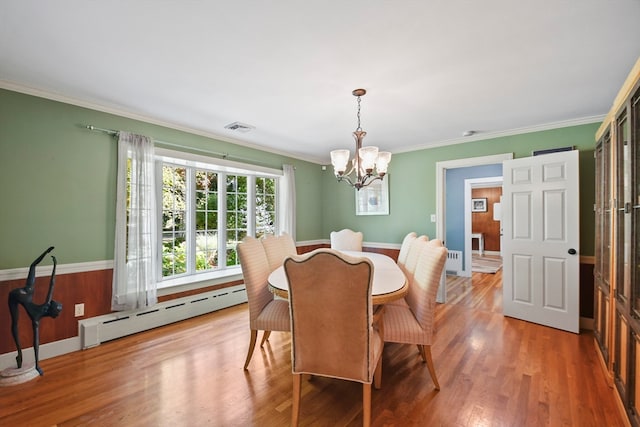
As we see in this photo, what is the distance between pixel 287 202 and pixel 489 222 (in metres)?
6.65

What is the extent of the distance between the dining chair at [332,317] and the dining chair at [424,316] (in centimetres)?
45

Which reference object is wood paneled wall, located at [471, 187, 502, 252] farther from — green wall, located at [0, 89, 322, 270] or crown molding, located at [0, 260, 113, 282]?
crown molding, located at [0, 260, 113, 282]

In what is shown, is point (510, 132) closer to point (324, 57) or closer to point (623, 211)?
point (623, 211)

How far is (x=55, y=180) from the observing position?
247cm

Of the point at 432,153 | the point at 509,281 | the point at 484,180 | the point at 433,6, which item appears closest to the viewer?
the point at 433,6

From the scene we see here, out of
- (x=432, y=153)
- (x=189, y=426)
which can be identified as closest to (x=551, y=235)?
(x=432, y=153)

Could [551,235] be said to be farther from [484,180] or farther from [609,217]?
[484,180]

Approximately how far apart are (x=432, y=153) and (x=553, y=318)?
8.20 feet

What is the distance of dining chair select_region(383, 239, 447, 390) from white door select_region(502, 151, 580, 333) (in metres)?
1.92

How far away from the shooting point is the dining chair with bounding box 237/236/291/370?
2.18 metres

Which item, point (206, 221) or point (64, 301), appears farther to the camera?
point (206, 221)

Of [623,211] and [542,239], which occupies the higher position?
→ [623,211]

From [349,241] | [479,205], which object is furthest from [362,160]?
[479,205]

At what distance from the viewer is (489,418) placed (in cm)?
167
